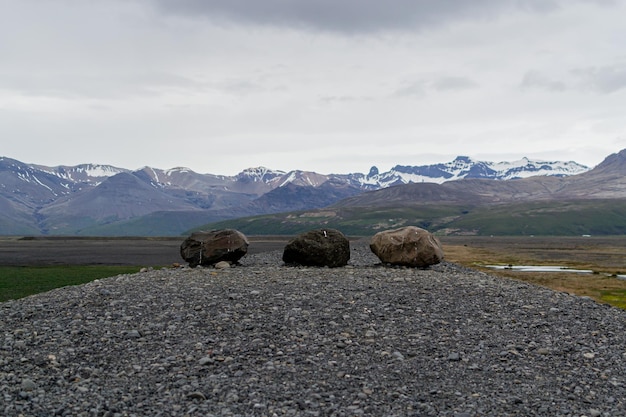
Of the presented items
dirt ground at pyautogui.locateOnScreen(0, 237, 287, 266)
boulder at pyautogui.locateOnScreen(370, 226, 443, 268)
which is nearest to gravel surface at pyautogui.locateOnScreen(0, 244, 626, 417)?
boulder at pyautogui.locateOnScreen(370, 226, 443, 268)

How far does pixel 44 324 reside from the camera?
953 inches

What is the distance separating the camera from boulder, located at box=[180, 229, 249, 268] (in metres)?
44.5

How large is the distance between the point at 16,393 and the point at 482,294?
2469cm

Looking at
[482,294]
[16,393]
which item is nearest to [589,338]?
[482,294]

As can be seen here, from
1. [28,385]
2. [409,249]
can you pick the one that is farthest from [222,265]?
[28,385]

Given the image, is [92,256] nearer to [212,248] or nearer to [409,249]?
[212,248]

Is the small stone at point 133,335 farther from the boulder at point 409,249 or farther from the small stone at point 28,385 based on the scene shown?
the boulder at point 409,249

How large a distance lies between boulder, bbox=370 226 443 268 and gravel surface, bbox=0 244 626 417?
1317 cm

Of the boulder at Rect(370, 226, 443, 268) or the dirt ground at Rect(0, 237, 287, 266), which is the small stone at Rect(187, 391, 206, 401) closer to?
the boulder at Rect(370, 226, 443, 268)

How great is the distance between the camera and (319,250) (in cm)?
4434

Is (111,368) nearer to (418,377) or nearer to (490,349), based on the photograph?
(418,377)

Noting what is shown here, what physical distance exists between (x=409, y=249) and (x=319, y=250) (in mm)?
7677

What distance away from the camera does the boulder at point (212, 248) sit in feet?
146

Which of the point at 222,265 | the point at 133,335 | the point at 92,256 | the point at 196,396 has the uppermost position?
the point at 222,265
